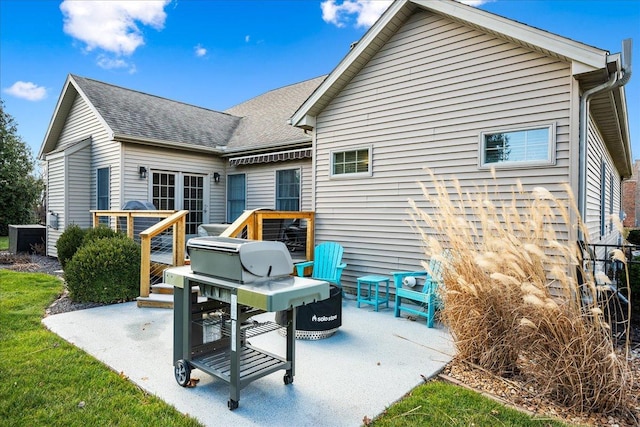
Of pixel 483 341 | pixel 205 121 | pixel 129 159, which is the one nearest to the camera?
pixel 483 341

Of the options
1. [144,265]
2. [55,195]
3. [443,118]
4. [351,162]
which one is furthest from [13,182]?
[443,118]

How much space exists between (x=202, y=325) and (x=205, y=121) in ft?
31.3

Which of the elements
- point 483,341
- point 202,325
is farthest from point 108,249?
point 483,341

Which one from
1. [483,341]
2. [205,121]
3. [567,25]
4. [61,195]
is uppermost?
[567,25]

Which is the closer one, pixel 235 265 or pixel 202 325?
pixel 235 265

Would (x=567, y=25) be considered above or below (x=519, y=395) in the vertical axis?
above

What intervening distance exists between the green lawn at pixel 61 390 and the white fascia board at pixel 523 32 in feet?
17.1

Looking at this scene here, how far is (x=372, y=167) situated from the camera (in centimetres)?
629

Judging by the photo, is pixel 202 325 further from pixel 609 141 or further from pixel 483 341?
pixel 609 141

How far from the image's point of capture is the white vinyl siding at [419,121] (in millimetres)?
4812

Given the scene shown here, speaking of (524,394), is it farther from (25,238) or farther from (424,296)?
(25,238)

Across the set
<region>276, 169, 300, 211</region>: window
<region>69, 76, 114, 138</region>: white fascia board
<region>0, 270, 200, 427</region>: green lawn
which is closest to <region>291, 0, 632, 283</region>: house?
<region>276, 169, 300, 211</region>: window

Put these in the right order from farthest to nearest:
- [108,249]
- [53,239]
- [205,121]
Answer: [205,121]
[53,239]
[108,249]

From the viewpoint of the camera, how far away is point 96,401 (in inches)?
106
